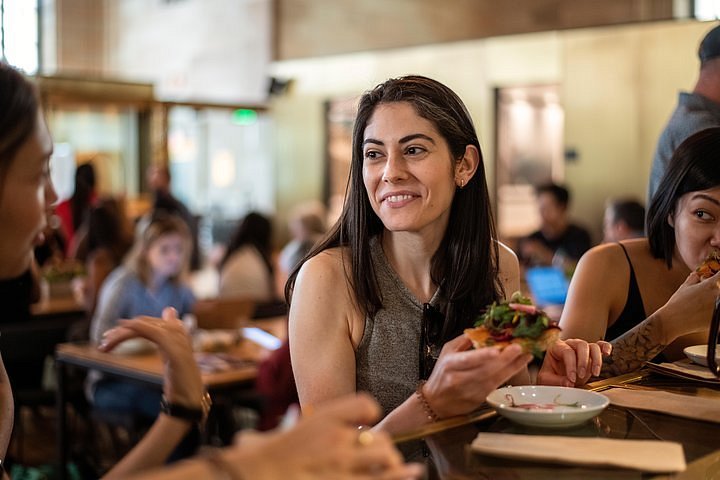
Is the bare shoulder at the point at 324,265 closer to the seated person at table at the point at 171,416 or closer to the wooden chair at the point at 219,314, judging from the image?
the seated person at table at the point at 171,416

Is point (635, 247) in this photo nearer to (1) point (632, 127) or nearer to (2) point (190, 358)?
(2) point (190, 358)

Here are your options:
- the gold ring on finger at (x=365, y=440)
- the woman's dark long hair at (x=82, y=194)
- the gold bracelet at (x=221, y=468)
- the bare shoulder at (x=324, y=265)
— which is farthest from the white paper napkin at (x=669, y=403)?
the woman's dark long hair at (x=82, y=194)

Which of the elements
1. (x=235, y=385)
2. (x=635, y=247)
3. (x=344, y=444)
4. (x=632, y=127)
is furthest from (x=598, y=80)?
(x=344, y=444)

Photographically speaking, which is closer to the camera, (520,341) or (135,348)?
(520,341)

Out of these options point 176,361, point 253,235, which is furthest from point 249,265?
point 176,361

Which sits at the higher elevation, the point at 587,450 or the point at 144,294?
the point at 587,450

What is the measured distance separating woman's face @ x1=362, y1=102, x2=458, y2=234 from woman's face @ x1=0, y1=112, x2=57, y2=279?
38.6 inches

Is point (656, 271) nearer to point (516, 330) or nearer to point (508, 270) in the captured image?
point (508, 270)

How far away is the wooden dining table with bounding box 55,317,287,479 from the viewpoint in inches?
194

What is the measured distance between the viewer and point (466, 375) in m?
1.78

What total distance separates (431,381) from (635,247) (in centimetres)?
123

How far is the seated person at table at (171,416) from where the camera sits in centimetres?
117

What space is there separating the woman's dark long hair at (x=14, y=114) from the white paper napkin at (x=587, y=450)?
947 millimetres

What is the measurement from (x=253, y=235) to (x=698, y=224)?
16.3ft
